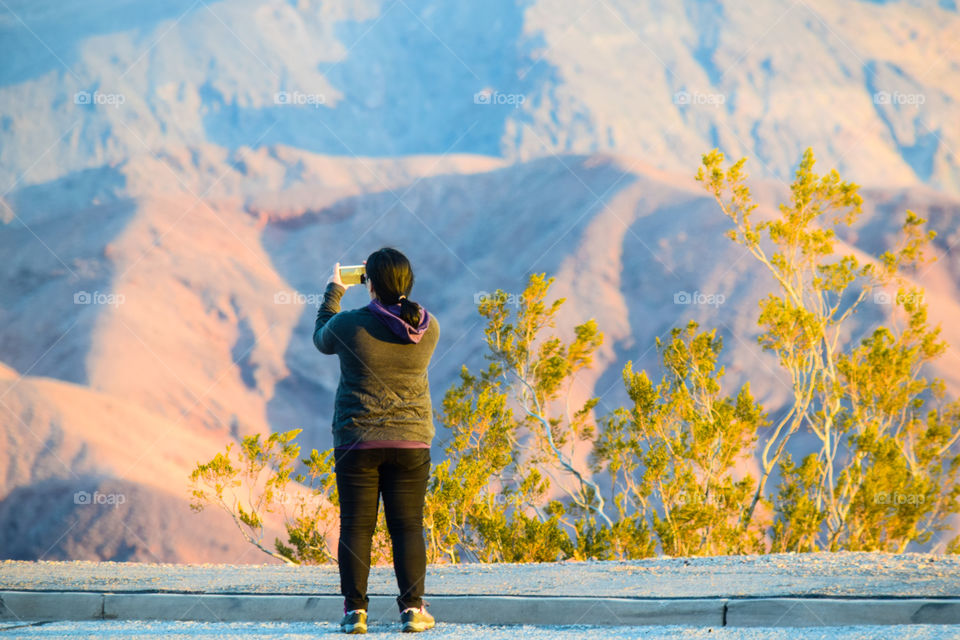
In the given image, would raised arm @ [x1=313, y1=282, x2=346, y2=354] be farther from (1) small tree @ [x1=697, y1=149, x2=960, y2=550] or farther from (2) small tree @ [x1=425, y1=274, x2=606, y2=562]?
(1) small tree @ [x1=697, y1=149, x2=960, y2=550]

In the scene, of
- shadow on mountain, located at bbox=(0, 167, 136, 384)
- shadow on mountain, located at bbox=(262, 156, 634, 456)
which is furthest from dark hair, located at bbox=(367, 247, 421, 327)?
shadow on mountain, located at bbox=(0, 167, 136, 384)

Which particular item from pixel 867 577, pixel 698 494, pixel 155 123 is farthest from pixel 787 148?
pixel 867 577

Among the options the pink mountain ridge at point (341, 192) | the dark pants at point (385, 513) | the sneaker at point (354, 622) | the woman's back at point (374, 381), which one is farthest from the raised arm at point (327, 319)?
the pink mountain ridge at point (341, 192)

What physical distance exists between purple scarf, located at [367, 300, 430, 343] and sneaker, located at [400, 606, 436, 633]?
3.62 ft

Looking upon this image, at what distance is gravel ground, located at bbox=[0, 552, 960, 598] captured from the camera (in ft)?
15.2

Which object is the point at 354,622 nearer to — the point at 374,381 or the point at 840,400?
the point at 374,381

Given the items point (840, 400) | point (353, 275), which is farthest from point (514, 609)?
point (840, 400)

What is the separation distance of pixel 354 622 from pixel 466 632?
0.47 meters

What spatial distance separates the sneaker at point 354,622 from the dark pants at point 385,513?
24mm

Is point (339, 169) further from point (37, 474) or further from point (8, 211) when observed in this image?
point (37, 474)

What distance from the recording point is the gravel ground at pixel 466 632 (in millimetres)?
3666

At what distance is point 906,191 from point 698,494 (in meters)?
42.3

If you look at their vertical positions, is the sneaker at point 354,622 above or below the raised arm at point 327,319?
below

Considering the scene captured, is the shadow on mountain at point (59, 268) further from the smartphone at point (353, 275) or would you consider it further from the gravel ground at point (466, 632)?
the smartphone at point (353, 275)
